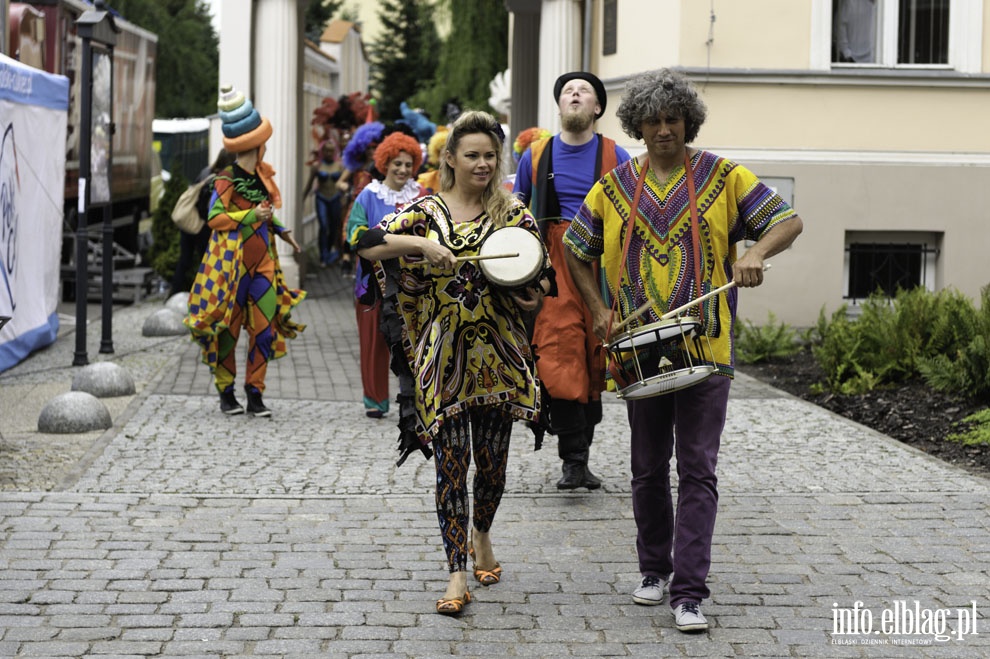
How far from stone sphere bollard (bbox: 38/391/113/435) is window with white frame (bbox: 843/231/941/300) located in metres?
8.28

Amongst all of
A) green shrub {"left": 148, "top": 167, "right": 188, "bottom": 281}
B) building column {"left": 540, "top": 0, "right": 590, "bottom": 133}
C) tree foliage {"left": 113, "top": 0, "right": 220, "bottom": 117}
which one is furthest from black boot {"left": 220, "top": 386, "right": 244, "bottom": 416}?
tree foliage {"left": 113, "top": 0, "right": 220, "bottom": 117}

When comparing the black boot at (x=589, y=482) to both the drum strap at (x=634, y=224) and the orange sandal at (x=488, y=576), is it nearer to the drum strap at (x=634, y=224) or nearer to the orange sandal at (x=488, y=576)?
the orange sandal at (x=488, y=576)

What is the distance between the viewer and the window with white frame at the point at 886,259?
617 inches

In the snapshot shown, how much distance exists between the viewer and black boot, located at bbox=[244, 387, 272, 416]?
10570mm

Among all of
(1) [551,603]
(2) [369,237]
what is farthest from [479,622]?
(2) [369,237]

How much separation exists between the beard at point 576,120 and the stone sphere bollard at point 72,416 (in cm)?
371

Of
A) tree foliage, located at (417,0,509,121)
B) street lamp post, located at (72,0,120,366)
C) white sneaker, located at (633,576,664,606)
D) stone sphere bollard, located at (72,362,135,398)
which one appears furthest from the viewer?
tree foliage, located at (417,0,509,121)

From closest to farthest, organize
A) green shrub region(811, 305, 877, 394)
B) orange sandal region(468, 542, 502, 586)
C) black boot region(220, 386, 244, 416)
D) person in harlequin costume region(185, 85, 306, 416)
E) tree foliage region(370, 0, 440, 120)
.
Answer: orange sandal region(468, 542, 502, 586) → person in harlequin costume region(185, 85, 306, 416) → black boot region(220, 386, 244, 416) → green shrub region(811, 305, 877, 394) → tree foliage region(370, 0, 440, 120)

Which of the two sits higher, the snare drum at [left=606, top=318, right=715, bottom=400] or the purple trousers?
the snare drum at [left=606, top=318, right=715, bottom=400]

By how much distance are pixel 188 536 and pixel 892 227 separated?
1009 cm

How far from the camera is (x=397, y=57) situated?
73.1 meters

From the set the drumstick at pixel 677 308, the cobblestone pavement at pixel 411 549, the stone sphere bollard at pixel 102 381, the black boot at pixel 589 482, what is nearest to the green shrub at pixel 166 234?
the stone sphere bollard at pixel 102 381

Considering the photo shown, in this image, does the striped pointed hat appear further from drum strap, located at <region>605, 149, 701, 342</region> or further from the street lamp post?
drum strap, located at <region>605, 149, 701, 342</region>

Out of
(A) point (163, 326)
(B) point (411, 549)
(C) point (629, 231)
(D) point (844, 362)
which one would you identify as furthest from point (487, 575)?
(A) point (163, 326)
